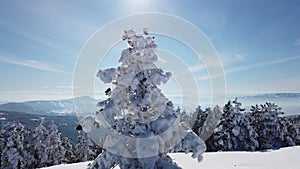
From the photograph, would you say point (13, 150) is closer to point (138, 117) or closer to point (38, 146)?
point (38, 146)

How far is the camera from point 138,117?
365 inches

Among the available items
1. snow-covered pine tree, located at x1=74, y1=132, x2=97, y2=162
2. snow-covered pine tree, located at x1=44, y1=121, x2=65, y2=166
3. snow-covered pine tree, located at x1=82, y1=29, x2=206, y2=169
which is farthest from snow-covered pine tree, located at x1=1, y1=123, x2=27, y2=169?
snow-covered pine tree, located at x1=82, y1=29, x2=206, y2=169

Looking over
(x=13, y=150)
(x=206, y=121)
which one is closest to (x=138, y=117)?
(x=13, y=150)

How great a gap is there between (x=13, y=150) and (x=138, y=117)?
32.9m

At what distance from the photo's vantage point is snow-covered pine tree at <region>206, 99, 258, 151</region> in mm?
33062

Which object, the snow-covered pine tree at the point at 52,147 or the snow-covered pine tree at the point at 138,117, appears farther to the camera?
the snow-covered pine tree at the point at 52,147

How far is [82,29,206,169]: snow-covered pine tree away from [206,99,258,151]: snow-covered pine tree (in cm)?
2574

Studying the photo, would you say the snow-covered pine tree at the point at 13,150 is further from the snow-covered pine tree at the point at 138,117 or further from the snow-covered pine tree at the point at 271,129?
the snow-covered pine tree at the point at 271,129

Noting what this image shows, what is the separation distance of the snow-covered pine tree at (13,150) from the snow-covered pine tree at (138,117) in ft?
104

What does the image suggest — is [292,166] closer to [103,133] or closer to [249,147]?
[103,133]

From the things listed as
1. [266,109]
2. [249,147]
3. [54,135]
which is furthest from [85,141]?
[266,109]

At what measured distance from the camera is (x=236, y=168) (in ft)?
50.6

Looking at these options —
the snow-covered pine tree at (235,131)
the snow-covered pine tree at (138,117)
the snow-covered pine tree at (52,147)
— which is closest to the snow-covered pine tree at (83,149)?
the snow-covered pine tree at (52,147)

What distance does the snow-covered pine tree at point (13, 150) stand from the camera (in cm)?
3519
